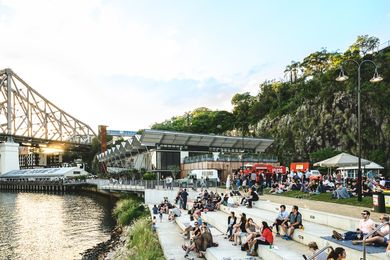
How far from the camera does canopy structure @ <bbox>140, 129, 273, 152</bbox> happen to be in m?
49.8

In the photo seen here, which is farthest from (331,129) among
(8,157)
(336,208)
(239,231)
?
(8,157)

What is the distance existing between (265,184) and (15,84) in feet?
436

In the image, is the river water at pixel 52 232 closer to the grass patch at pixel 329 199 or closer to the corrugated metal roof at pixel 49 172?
the grass patch at pixel 329 199

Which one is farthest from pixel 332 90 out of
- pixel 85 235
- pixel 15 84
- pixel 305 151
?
pixel 15 84

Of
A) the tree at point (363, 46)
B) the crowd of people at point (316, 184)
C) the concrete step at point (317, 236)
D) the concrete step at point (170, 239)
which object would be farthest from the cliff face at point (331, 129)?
the concrete step at point (317, 236)

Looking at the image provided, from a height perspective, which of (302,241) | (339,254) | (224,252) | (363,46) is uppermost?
(363,46)

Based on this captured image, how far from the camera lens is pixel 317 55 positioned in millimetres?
82562

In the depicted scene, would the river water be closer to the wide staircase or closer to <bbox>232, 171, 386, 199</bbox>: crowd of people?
the wide staircase

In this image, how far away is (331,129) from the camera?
5894cm

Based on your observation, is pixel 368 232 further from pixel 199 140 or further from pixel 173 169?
pixel 199 140

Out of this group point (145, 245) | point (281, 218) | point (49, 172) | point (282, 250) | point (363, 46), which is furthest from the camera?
point (49, 172)

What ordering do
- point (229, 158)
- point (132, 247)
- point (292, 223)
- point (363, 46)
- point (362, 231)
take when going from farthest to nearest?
point (363, 46) < point (229, 158) < point (132, 247) < point (292, 223) < point (362, 231)

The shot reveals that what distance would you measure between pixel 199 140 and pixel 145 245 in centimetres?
3606

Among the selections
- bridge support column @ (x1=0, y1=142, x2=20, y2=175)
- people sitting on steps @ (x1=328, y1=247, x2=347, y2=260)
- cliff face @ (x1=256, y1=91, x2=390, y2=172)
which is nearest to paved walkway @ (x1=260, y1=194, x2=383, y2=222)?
people sitting on steps @ (x1=328, y1=247, x2=347, y2=260)
